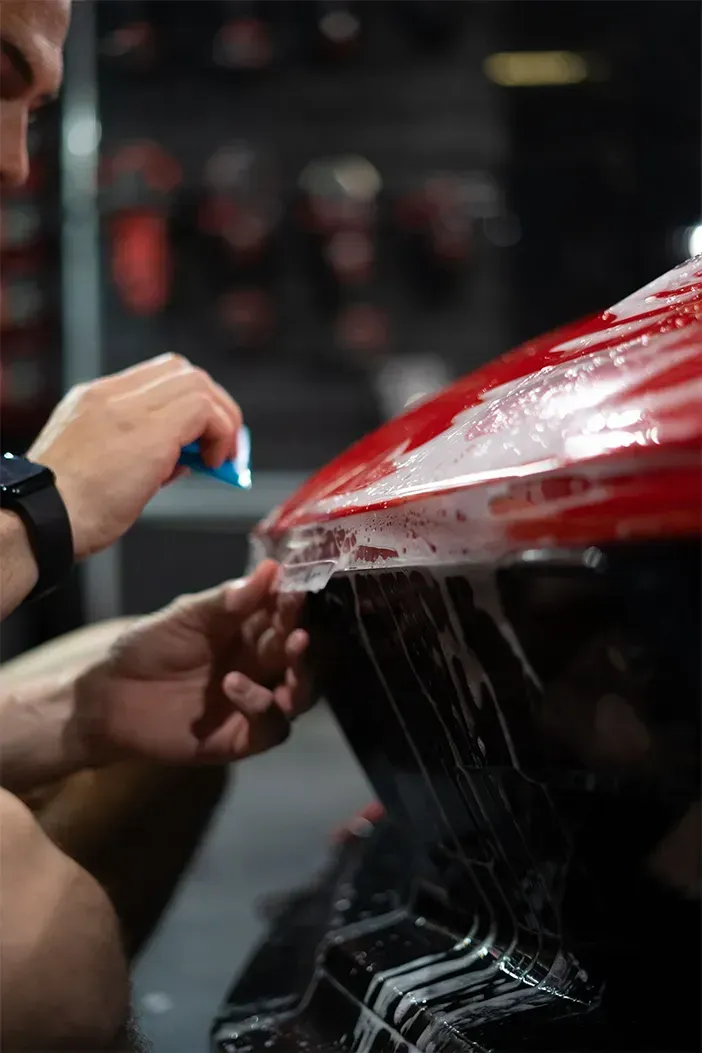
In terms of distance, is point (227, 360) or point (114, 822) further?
point (227, 360)

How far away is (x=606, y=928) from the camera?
41 centimetres

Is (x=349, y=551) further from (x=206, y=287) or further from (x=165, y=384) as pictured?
(x=206, y=287)

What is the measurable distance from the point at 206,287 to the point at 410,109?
646 mm

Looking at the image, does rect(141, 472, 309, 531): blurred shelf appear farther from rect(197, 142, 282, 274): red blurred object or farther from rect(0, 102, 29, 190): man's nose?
rect(0, 102, 29, 190): man's nose

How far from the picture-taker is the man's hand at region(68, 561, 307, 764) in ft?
1.90

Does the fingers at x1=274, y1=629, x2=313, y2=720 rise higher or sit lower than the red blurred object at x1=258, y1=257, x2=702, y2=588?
lower

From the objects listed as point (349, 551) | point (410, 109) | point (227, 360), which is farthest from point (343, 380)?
point (349, 551)

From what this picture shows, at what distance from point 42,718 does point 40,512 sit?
0.48 feet

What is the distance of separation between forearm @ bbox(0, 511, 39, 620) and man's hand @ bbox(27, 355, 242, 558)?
0.03 meters

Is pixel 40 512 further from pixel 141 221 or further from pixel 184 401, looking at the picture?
pixel 141 221

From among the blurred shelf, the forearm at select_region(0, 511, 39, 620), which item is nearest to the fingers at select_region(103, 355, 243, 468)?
the forearm at select_region(0, 511, 39, 620)

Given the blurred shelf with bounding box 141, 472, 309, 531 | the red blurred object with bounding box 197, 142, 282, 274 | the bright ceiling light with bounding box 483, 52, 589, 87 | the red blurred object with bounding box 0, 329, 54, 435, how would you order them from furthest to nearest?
the red blurred object with bounding box 197, 142, 282, 274
the red blurred object with bounding box 0, 329, 54, 435
the bright ceiling light with bounding box 483, 52, 589, 87
the blurred shelf with bounding box 141, 472, 309, 531

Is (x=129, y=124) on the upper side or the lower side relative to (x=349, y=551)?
upper

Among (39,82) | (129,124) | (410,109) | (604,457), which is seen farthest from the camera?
(410,109)
